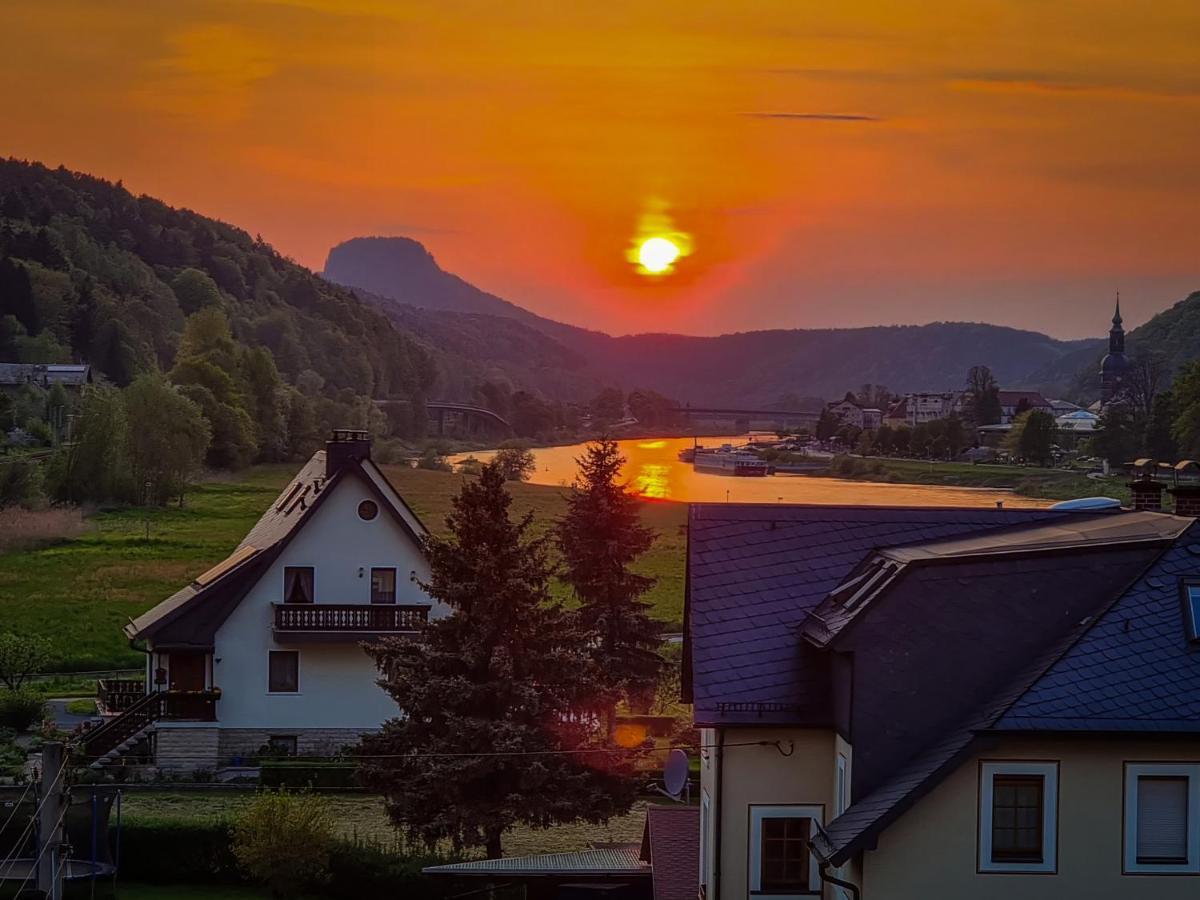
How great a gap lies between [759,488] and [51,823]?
9643cm

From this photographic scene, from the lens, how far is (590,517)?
41406 millimetres

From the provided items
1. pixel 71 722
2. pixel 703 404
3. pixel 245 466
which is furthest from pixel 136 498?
pixel 703 404

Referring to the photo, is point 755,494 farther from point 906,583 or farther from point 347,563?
point 906,583

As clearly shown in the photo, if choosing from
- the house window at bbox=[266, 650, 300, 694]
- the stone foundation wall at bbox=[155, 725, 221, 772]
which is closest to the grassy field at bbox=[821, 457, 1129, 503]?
the house window at bbox=[266, 650, 300, 694]

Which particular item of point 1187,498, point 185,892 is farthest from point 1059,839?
point 185,892

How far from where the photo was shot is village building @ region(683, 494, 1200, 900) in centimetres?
1620

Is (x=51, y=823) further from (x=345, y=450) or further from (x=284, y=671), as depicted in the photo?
(x=345, y=450)

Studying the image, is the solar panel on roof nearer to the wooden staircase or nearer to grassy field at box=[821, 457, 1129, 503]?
the wooden staircase

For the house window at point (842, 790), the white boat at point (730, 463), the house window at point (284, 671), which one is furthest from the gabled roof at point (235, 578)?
the white boat at point (730, 463)

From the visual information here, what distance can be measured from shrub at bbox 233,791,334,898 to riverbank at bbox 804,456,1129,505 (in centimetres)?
6324

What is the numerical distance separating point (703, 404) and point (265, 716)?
157076mm

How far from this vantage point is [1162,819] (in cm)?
1642

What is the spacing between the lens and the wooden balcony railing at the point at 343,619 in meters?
37.3

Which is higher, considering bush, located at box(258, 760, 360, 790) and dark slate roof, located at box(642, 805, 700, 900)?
dark slate roof, located at box(642, 805, 700, 900)
